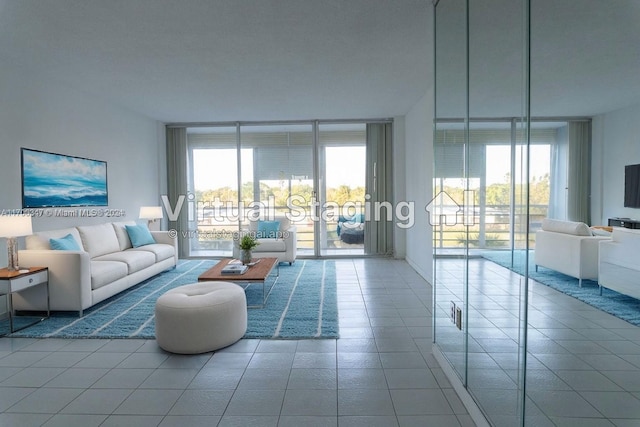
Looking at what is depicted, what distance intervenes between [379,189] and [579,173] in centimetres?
581

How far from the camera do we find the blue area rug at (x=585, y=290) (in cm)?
98

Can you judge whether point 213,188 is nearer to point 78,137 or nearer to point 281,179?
point 281,179

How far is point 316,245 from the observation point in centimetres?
700

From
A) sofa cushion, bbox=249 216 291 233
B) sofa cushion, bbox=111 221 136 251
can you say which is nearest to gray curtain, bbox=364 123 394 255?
sofa cushion, bbox=249 216 291 233

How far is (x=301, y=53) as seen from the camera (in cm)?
361

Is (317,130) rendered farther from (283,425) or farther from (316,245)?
(283,425)

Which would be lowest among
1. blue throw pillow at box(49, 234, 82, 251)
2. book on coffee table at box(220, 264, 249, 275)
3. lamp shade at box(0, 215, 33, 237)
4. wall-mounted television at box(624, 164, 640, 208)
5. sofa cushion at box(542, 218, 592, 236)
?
book on coffee table at box(220, 264, 249, 275)

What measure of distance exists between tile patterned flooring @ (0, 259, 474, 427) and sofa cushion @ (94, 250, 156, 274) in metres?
1.43

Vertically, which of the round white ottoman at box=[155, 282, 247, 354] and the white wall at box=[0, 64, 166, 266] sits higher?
the white wall at box=[0, 64, 166, 266]

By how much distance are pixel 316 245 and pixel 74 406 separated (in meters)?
5.08

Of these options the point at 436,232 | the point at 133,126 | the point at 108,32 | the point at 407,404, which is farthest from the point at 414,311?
the point at 133,126

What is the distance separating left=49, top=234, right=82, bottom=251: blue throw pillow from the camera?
12.7ft

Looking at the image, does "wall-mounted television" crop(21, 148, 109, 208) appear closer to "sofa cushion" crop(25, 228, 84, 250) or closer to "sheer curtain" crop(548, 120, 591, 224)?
"sofa cushion" crop(25, 228, 84, 250)

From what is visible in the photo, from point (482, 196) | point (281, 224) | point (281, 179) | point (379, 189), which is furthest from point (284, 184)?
point (482, 196)
